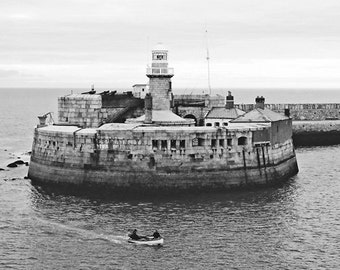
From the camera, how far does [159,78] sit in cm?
7150

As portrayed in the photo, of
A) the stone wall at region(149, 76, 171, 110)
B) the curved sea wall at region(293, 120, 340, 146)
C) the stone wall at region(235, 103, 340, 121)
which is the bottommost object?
the curved sea wall at region(293, 120, 340, 146)

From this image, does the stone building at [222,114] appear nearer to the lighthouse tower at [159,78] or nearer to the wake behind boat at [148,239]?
the lighthouse tower at [159,78]

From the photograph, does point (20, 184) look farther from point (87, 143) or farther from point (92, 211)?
point (92, 211)

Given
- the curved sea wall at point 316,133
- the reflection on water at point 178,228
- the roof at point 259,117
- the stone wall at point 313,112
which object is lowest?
the reflection on water at point 178,228

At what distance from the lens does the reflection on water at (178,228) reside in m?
40.7

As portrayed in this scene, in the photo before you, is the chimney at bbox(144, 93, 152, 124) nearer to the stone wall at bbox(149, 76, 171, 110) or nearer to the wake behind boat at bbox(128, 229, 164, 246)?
the stone wall at bbox(149, 76, 171, 110)

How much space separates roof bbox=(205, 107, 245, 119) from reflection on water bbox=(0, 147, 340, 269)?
11491 mm

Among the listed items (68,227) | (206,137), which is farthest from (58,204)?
(206,137)

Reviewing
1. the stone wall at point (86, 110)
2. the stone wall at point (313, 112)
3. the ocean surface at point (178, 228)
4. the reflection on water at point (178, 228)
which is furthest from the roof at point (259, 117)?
the stone wall at point (313, 112)

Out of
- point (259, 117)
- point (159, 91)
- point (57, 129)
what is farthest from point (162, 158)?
point (159, 91)

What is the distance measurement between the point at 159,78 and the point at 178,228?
1062 inches

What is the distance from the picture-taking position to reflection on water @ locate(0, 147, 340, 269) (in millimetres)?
40719

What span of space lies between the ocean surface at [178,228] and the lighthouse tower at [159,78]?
49.6ft

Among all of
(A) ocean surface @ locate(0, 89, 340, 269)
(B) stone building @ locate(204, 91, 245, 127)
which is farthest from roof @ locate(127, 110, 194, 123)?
(A) ocean surface @ locate(0, 89, 340, 269)
